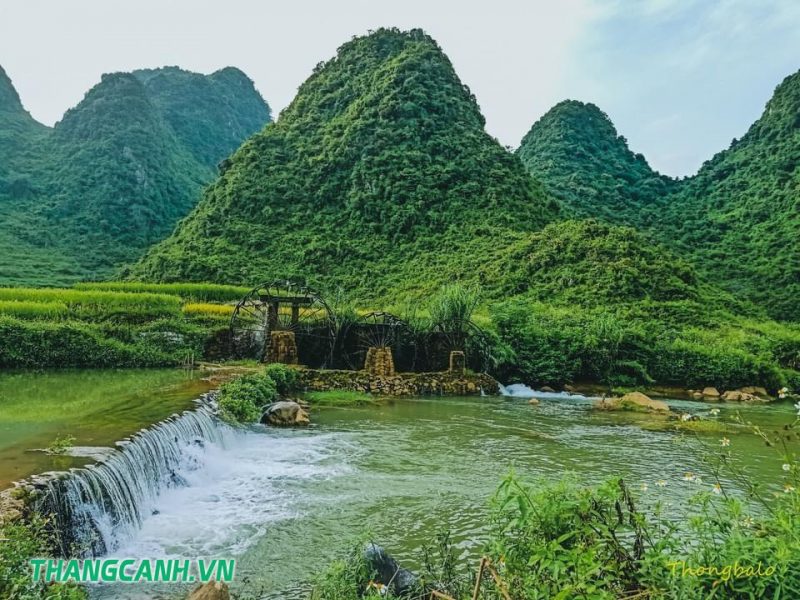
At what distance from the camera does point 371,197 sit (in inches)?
1638

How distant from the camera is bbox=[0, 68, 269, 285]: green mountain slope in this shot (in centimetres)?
4744

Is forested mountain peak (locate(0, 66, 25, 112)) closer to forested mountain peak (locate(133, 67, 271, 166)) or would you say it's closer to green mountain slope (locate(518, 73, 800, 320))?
forested mountain peak (locate(133, 67, 271, 166))

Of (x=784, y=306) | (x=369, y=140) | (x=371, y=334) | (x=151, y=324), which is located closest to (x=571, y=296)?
(x=371, y=334)

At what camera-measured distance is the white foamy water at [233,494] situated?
6.35 metres

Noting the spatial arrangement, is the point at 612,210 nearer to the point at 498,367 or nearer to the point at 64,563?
the point at 498,367

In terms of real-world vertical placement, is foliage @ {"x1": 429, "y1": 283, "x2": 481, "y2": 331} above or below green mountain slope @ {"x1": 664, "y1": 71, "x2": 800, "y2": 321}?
below

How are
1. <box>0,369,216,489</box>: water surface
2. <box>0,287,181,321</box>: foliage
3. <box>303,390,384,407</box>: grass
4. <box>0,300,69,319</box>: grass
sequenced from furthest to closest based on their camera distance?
<box>0,287,181,321</box>: foliage
<box>0,300,69,319</box>: grass
<box>303,390,384,407</box>: grass
<box>0,369,216,489</box>: water surface

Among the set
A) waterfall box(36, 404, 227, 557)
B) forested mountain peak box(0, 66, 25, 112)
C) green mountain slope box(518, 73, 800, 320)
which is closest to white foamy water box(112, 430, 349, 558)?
waterfall box(36, 404, 227, 557)

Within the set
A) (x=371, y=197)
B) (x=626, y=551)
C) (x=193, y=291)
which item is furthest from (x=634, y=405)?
(x=371, y=197)

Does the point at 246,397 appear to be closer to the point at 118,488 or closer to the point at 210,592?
the point at 118,488

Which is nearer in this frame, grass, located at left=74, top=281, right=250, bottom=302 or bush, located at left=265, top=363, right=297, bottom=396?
bush, located at left=265, top=363, right=297, bottom=396

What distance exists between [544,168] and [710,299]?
36737 millimetres

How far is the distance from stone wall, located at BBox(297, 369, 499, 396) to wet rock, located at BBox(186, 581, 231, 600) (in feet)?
46.2

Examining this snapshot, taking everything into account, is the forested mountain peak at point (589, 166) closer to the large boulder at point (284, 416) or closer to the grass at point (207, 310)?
the grass at point (207, 310)
